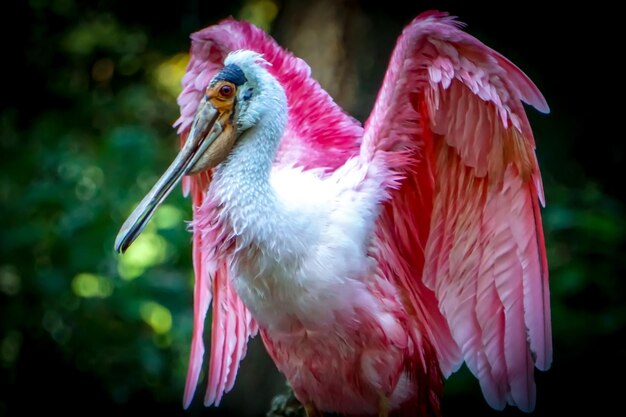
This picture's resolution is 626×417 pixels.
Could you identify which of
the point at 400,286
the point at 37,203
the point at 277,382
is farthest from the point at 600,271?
the point at 37,203

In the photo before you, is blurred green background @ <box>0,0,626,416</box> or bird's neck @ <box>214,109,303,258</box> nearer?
bird's neck @ <box>214,109,303,258</box>

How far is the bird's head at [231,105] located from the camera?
7.89 ft

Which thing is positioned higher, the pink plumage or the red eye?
the red eye

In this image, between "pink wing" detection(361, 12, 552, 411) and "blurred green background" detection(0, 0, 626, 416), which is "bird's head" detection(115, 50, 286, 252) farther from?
"blurred green background" detection(0, 0, 626, 416)

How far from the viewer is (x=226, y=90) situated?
2416 millimetres

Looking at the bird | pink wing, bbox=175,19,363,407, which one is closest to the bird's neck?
the bird

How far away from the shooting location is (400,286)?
2551 mm

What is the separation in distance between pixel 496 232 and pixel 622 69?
160cm

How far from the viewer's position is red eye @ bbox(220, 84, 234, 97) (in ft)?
7.91

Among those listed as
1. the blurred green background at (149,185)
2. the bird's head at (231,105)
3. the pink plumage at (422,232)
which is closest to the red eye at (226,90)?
the bird's head at (231,105)

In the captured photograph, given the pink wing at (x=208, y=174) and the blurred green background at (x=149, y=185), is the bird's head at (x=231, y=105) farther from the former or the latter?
the blurred green background at (x=149, y=185)

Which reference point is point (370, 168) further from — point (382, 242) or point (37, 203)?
point (37, 203)

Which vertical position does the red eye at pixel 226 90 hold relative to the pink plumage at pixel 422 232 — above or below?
above

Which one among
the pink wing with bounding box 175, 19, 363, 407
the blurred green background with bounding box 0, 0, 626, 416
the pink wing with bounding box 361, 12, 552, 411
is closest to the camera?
the pink wing with bounding box 361, 12, 552, 411
